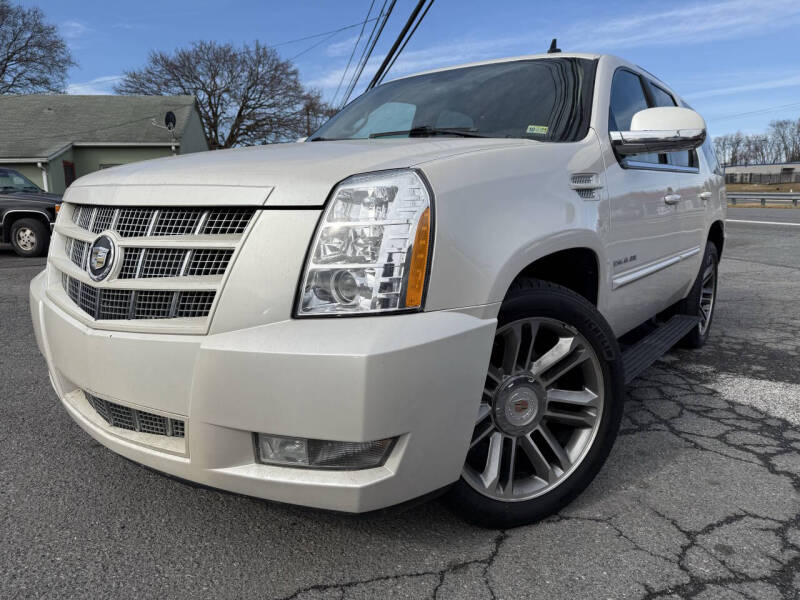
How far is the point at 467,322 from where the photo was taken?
1.79 m

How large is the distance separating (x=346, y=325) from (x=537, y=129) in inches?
58.2

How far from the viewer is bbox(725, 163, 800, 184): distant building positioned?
259 feet

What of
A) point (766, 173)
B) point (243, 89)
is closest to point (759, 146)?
point (766, 173)

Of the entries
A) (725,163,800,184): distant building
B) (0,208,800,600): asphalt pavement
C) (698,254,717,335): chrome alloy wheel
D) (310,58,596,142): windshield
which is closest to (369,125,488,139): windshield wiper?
(310,58,596,142): windshield

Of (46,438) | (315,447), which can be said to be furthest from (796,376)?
(46,438)

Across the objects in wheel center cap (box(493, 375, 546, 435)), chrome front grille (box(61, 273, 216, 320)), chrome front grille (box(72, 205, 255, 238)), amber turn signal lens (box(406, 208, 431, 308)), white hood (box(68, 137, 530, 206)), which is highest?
white hood (box(68, 137, 530, 206))

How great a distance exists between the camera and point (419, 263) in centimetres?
173

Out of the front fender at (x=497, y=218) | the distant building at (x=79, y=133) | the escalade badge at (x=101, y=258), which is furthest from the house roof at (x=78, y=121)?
the front fender at (x=497, y=218)

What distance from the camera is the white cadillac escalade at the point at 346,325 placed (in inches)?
66.3

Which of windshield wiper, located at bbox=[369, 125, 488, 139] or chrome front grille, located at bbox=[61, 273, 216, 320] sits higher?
windshield wiper, located at bbox=[369, 125, 488, 139]

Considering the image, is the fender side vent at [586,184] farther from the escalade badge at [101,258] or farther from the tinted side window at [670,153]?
the escalade badge at [101,258]

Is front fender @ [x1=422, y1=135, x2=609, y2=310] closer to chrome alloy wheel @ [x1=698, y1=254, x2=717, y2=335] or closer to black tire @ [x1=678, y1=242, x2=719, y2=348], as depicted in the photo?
black tire @ [x1=678, y1=242, x2=719, y2=348]

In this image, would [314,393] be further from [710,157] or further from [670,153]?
[710,157]

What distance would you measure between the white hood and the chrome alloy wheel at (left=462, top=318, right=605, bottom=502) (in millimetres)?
645
